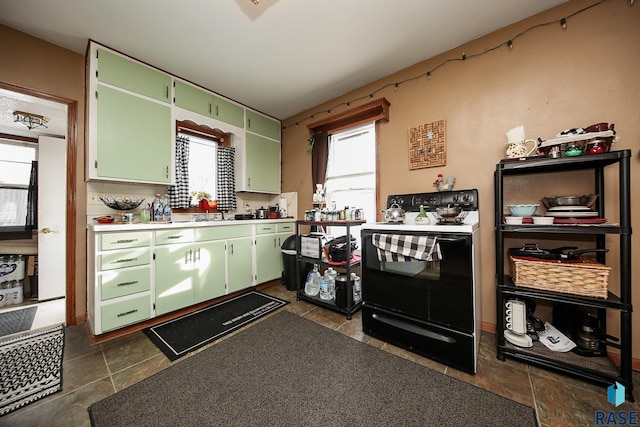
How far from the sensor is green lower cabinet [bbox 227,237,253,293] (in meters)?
2.72

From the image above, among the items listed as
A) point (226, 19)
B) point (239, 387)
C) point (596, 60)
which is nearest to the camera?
point (239, 387)

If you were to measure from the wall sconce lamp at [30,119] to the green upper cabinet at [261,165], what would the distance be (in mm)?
2630

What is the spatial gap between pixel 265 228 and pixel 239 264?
0.59 m

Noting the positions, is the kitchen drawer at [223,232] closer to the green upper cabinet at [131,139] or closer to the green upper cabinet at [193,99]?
the green upper cabinet at [131,139]

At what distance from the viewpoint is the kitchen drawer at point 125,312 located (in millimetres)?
1878

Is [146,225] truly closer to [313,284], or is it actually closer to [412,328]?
[313,284]

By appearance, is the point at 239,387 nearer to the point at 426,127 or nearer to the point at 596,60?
the point at 426,127

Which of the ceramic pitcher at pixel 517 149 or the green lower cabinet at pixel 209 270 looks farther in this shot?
the green lower cabinet at pixel 209 270

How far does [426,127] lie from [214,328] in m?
2.89

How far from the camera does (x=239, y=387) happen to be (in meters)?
1.39

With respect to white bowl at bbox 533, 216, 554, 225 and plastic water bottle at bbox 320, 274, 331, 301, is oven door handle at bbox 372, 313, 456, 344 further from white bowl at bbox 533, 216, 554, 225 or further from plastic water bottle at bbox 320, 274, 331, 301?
white bowl at bbox 533, 216, 554, 225

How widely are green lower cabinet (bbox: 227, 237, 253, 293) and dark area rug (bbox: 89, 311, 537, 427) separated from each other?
1.01 metres

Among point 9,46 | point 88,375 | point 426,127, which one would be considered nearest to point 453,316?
point 426,127

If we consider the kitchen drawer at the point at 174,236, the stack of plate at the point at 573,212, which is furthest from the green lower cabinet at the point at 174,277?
the stack of plate at the point at 573,212
